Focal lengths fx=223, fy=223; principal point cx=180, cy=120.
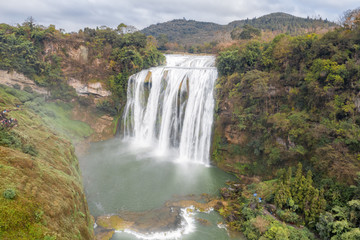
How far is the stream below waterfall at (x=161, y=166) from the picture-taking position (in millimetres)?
12992

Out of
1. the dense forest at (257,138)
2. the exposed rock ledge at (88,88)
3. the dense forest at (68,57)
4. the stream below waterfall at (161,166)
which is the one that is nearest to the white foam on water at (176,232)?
the stream below waterfall at (161,166)

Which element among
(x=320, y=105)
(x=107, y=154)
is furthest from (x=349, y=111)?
(x=107, y=154)

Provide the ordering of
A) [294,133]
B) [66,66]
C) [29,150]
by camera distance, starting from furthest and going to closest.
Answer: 1. [66,66]
2. [294,133]
3. [29,150]

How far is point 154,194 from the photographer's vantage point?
1575cm

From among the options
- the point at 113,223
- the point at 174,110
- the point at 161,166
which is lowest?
the point at 113,223

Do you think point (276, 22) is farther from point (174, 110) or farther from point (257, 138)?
point (257, 138)

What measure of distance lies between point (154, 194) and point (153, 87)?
43.6ft

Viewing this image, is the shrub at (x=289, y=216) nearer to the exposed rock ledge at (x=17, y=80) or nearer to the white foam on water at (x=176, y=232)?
the white foam on water at (x=176, y=232)

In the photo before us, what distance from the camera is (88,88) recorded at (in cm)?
2817

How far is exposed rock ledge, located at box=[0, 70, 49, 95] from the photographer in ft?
82.2

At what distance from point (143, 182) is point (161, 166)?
2965 millimetres

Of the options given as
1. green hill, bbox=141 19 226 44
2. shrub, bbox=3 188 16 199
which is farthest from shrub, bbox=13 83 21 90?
green hill, bbox=141 19 226 44

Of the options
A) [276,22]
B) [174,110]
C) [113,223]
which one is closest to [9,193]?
[113,223]

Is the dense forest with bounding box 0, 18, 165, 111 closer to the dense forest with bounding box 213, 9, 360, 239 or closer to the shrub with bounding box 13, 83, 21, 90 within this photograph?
the shrub with bounding box 13, 83, 21, 90
